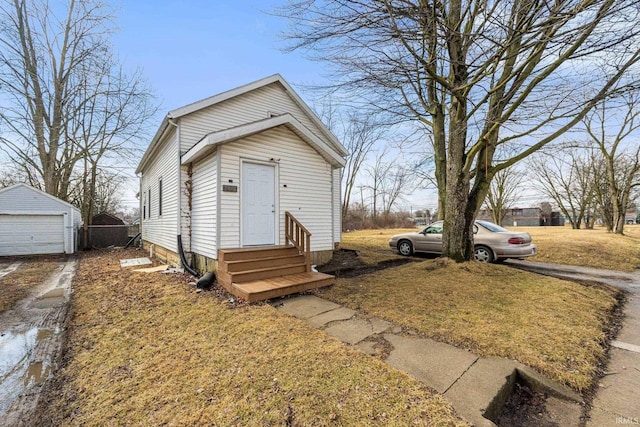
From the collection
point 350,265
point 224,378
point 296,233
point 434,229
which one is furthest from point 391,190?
point 224,378

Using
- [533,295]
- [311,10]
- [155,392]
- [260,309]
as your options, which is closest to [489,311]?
[533,295]

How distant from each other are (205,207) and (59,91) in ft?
53.0

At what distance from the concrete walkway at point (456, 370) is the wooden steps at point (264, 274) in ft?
4.48

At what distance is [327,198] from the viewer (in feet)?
26.1

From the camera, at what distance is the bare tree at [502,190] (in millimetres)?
25639

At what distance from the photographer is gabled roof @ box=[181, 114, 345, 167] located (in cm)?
589

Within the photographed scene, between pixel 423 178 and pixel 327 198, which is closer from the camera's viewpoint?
pixel 327 198

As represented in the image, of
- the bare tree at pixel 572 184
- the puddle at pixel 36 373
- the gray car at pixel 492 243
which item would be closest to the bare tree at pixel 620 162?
the bare tree at pixel 572 184

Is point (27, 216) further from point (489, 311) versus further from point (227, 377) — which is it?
point (489, 311)

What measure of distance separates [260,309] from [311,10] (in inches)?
198

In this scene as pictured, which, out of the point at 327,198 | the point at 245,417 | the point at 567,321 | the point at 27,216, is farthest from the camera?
the point at 27,216

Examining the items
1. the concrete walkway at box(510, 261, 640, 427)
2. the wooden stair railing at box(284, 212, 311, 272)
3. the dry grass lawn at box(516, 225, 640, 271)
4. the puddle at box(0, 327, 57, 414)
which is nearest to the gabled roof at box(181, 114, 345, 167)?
the wooden stair railing at box(284, 212, 311, 272)

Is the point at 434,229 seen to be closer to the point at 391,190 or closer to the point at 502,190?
the point at 502,190

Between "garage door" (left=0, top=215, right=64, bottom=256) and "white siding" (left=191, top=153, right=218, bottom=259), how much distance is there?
10.2 m
